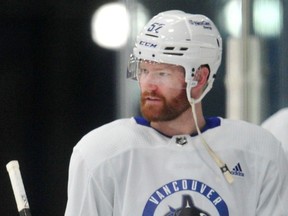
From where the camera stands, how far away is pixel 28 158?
20.7 feet

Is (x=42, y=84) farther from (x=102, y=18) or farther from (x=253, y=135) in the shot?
(x=253, y=135)

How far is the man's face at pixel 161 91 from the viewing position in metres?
4.29

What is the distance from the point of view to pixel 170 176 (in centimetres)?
429

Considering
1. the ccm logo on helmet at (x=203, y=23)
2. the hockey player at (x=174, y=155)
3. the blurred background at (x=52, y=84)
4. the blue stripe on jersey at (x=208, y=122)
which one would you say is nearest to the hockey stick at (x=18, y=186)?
the hockey player at (x=174, y=155)

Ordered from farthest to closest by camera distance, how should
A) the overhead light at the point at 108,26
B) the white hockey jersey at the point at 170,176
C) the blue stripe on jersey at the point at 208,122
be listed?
the overhead light at the point at 108,26, the blue stripe on jersey at the point at 208,122, the white hockey jersey at the point at 170,176

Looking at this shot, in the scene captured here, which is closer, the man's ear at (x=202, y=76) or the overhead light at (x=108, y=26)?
the man's ear at (x=202, y=76)

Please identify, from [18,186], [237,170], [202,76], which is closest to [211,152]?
[237,170]

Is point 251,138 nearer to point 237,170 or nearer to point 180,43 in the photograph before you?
point 237,170

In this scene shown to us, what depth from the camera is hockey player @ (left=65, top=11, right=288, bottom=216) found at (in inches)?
169

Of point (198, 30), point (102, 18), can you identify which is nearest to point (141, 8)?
point (102, 18)

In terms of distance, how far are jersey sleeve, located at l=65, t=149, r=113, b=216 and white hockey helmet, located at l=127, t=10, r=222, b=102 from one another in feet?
0.91

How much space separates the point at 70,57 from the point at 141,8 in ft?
2.55

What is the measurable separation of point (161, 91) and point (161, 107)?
4 centimetres

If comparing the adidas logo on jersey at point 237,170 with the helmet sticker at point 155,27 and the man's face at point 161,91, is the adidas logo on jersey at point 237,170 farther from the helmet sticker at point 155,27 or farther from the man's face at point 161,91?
the helmet sticker at point 155,27
